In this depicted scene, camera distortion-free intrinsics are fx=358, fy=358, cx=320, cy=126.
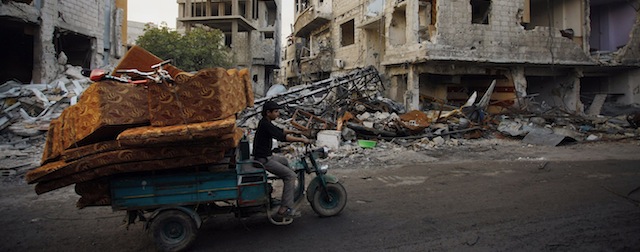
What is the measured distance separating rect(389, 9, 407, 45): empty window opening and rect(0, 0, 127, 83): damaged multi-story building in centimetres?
1430

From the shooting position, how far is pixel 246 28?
31.6 m

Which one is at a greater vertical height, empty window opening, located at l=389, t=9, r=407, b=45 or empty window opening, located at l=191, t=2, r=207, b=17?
empty window opening, located at l=191, t=2, r=207, b=17

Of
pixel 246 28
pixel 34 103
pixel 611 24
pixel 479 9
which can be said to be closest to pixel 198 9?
pixel 246 28

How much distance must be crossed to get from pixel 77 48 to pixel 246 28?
15445mm

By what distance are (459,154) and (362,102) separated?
4.85 metres

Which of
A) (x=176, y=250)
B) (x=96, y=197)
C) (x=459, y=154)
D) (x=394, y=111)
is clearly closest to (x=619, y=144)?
(x=459, y=154)

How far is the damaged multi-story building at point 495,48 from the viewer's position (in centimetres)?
1514

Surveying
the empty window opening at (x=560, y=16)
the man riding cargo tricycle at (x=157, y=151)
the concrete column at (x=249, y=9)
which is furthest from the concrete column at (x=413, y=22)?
the concrete column at (x=249, y=9)

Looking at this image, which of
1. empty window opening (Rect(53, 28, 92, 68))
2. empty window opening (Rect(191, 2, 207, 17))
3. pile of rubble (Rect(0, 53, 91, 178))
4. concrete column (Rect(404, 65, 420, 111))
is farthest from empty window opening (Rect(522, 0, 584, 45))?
empty window opening (Rect(191, 2, 207, 17))

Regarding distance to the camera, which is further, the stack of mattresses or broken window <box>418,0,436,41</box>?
broken window <box>418,0,436,41</box>

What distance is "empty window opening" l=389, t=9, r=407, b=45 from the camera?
1712 centimetres

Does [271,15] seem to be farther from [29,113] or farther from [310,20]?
[29,113]

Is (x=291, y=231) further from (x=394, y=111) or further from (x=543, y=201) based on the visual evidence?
(x=394, y=111)

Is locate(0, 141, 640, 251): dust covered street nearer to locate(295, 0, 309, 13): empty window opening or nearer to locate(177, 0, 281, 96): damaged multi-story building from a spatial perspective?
locate(295, 0, 309, 13): empty window opening
